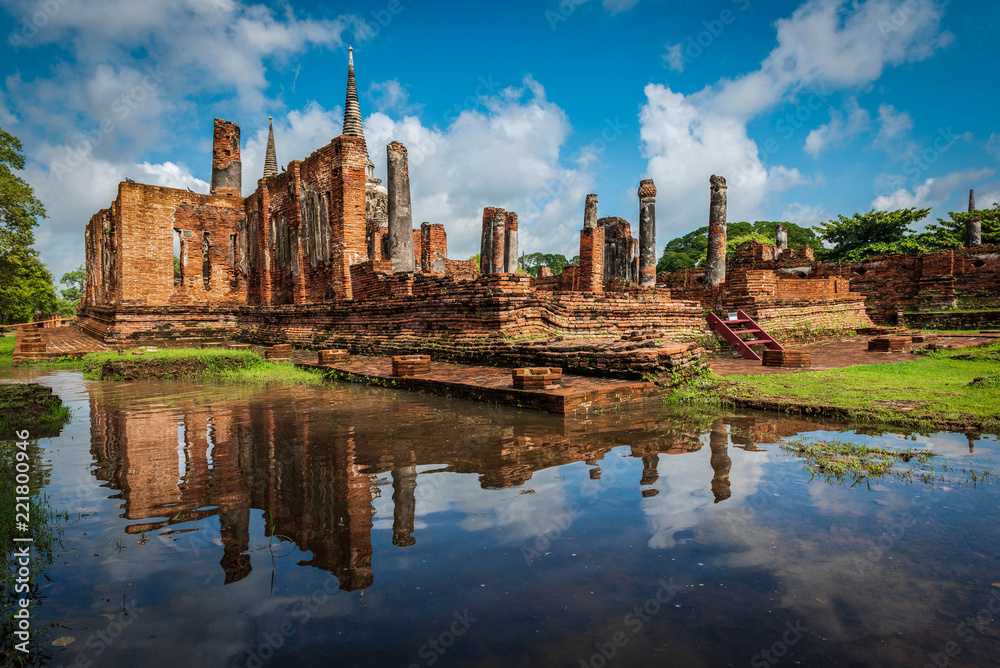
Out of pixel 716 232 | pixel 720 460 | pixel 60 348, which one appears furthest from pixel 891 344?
pixel 60 348

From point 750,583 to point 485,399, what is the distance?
4.26 m

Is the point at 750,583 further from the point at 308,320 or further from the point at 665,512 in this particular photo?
the point at 308,320

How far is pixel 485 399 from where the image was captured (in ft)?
20.1

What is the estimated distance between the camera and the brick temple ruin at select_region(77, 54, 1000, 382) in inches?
349

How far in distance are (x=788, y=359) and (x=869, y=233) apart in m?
26.3

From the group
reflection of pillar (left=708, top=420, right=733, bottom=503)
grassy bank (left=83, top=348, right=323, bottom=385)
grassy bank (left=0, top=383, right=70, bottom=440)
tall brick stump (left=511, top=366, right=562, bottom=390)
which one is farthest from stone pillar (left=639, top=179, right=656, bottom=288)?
grassy bank (left=0, top=383, right=70, bottom=440)

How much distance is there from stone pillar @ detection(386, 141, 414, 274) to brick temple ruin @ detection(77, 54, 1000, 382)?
4cm

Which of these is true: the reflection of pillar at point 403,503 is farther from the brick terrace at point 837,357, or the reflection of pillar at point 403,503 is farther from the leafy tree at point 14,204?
the leafy tree at point 14,204

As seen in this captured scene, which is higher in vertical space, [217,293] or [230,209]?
[230,209]

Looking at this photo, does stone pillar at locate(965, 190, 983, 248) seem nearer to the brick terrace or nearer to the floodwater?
the brick terrace

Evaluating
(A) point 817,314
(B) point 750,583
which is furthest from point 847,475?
(A) point 817,314

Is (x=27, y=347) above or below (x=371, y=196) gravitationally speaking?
below

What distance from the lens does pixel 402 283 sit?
431 inches

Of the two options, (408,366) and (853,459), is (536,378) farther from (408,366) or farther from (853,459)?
(853,459)
